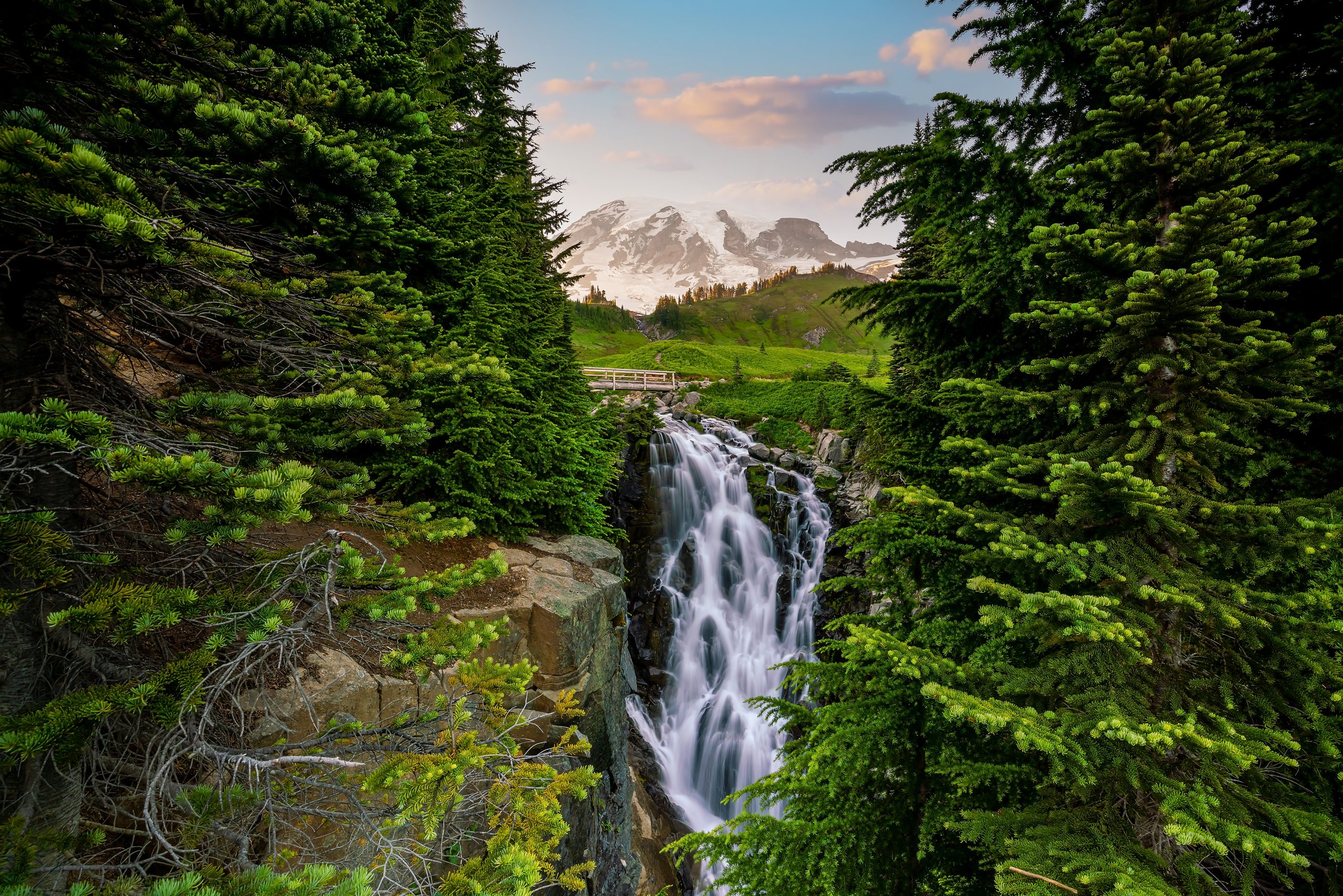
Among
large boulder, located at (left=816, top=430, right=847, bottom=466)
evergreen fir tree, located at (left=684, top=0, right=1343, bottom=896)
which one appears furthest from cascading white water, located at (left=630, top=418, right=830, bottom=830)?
evergreen fir tree, located at (left=684, top=0, right=1343, bottom=896)

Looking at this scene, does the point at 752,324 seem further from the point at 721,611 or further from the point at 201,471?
the point at 201,471

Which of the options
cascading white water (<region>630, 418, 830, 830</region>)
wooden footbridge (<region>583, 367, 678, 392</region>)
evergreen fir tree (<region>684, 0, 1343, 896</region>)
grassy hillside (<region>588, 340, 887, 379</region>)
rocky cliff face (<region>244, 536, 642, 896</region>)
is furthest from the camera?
grassy hillside (<region>588, 340, 887, 379</region>)

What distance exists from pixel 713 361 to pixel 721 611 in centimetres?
3663

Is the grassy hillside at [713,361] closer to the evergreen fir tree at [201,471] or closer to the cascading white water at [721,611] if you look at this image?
the cascading white water at [721,611]

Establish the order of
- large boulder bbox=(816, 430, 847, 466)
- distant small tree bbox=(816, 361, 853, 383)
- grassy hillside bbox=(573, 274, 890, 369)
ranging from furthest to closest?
1. grassy hillside bbox=(573, 274, 890, 369)
2. distant small tree bbox=(816, 361, 853, 383)
3. large boulder bbox=(816, 430, 847, 466)

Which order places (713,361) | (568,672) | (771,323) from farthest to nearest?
(771,323)
(713,361)
(568,672)

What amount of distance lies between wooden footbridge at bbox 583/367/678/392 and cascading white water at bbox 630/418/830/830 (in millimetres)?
11341

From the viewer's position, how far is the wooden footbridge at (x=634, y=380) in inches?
1264

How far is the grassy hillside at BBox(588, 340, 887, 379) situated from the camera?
1780 inches

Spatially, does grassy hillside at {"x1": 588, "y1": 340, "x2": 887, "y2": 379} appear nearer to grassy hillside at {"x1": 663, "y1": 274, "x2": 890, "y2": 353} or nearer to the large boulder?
the large boulder

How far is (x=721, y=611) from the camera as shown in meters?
17.0

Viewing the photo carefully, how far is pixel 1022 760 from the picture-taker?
14.3 ft

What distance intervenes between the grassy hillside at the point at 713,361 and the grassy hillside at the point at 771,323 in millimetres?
37451

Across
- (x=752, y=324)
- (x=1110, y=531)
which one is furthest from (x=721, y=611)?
(x=752, y=324)
